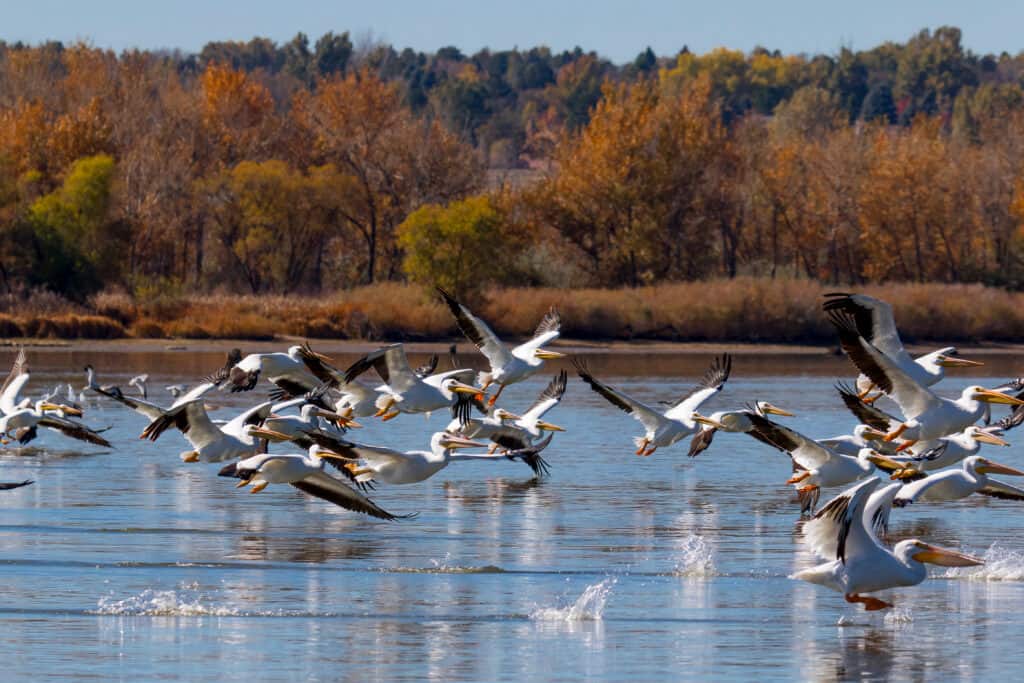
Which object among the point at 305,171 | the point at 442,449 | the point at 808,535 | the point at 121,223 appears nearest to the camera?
the point at 808,535

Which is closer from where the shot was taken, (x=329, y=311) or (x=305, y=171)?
(x=329, y=311)

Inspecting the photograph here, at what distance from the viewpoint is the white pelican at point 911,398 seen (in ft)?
47.8

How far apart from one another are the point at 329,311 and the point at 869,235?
19554mm

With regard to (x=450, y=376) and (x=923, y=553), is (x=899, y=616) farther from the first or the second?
(x=450, y=376)

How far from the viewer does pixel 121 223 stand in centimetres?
5162

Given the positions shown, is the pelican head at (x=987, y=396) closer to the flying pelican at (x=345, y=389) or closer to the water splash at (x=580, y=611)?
the water splash at (x=580, y=611)

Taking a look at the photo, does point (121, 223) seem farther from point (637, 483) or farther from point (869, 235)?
point (637, 483)

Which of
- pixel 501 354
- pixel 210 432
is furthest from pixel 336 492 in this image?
pixel 501 354

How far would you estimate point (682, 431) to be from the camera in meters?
17.6

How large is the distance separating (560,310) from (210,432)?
3036cm

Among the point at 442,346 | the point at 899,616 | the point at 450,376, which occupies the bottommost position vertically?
the point at 899,616

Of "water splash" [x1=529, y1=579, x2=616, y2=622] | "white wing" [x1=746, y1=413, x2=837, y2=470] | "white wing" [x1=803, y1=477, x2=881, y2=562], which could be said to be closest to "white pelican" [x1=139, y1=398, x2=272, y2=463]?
"water splash" [x1=529, y1=579, x2=616, y2=622]

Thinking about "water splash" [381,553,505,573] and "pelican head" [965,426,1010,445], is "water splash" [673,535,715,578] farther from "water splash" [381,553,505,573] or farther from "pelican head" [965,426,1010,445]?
"pelican head" [965,426,1010,445]

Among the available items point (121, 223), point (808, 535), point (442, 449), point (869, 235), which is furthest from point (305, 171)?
point (808, 535)
